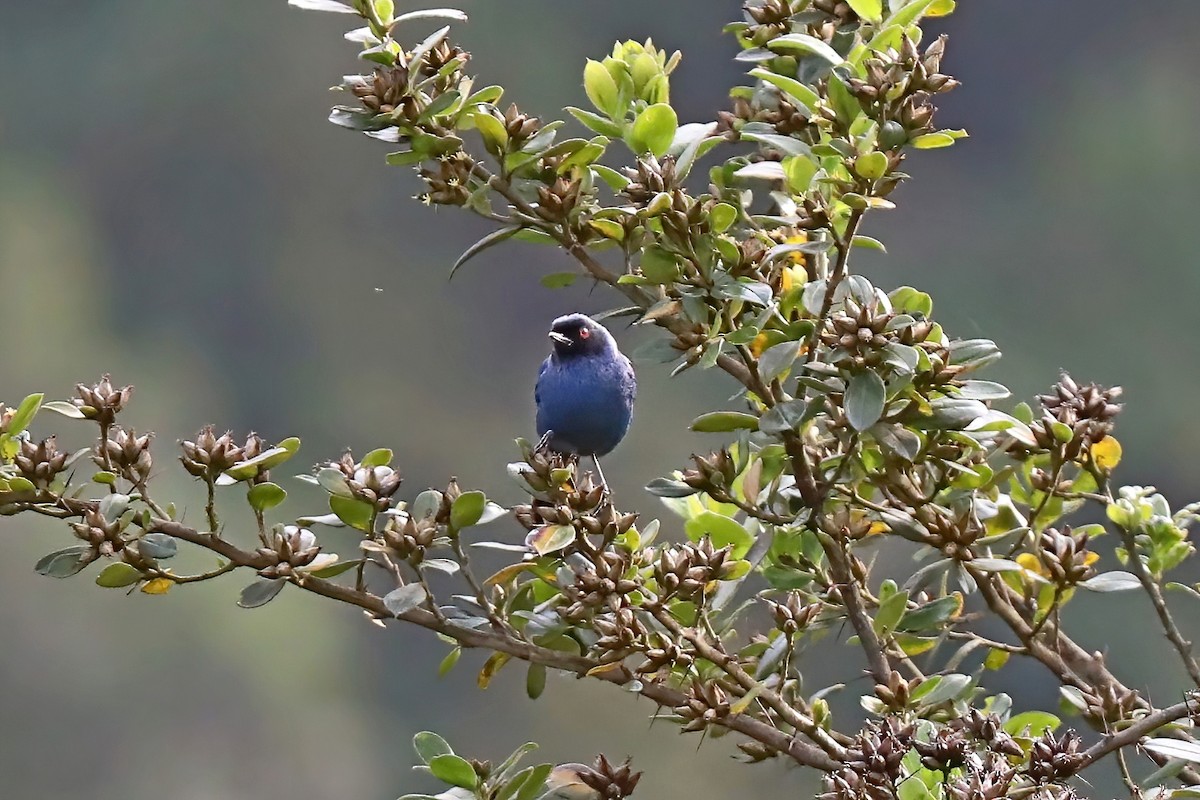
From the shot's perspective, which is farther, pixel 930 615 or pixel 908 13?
pixel 930 615

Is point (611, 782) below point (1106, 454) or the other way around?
below

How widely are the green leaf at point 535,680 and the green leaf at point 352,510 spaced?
0.19 m

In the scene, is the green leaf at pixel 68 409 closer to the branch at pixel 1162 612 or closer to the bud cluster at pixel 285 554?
the bud cluster at pixel 285 554

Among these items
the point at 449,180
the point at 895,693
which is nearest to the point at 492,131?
the point at 449,180

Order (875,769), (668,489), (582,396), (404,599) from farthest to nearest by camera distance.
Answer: (582,396), (668,489), (404,599), (875,769)

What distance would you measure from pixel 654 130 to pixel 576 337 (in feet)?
1.55

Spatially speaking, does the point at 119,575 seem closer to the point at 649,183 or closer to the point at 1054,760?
the point at 649,183

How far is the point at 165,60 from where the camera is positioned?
13.2 feet

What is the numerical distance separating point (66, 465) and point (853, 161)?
55 centimetres

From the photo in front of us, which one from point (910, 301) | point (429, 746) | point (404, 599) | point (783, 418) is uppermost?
point (910, 301)

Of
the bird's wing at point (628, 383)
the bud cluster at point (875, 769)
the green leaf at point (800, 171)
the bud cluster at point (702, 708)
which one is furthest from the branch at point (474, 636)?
the bird's wing at point (628, 383)

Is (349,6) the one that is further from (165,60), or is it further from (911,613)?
(165,60)

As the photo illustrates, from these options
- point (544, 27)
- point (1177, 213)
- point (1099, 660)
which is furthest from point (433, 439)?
point (1099, 660)

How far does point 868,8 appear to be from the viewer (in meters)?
0.92
